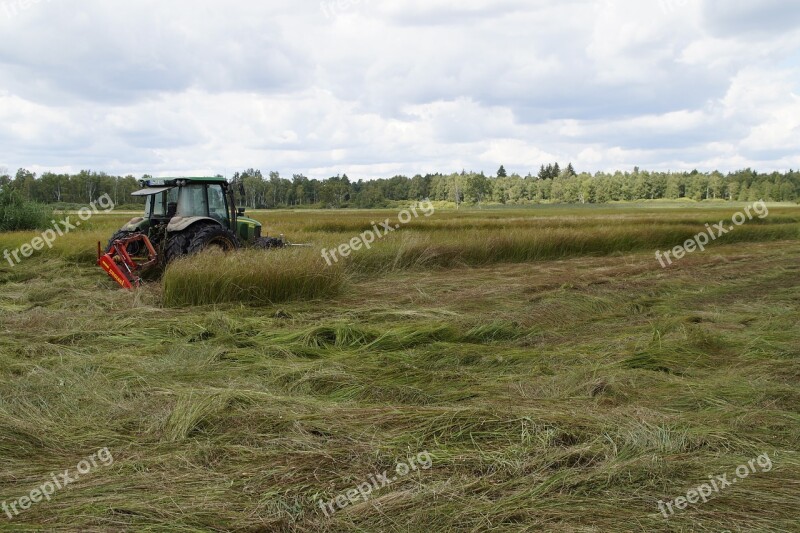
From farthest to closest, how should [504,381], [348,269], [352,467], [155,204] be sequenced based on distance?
[348,269]
[155,204]
[504,381]
[352,467]

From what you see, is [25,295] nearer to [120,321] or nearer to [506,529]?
[120,321]

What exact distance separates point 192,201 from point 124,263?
1707mm

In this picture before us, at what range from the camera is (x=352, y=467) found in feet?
11.1

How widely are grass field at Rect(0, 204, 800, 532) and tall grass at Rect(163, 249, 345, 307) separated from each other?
30 millimetres

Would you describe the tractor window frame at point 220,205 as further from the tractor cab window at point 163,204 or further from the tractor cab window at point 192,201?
the tractor cab window at point 163,204

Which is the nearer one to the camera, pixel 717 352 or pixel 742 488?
pixel 742 488

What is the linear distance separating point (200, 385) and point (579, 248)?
45.5 feet

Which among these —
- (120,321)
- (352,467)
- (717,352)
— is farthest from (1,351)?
(717,352)

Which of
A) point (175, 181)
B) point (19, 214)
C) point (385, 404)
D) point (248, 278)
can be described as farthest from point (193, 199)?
point (19, 214)

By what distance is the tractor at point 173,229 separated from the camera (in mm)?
9500

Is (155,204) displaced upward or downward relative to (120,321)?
upward

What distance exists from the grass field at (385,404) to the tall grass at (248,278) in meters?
0.03

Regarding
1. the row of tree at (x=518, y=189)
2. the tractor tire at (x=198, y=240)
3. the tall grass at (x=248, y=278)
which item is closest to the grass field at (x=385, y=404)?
the tall grass at (x=248, y=278)

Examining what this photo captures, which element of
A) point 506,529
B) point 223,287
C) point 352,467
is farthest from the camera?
point 223,287
